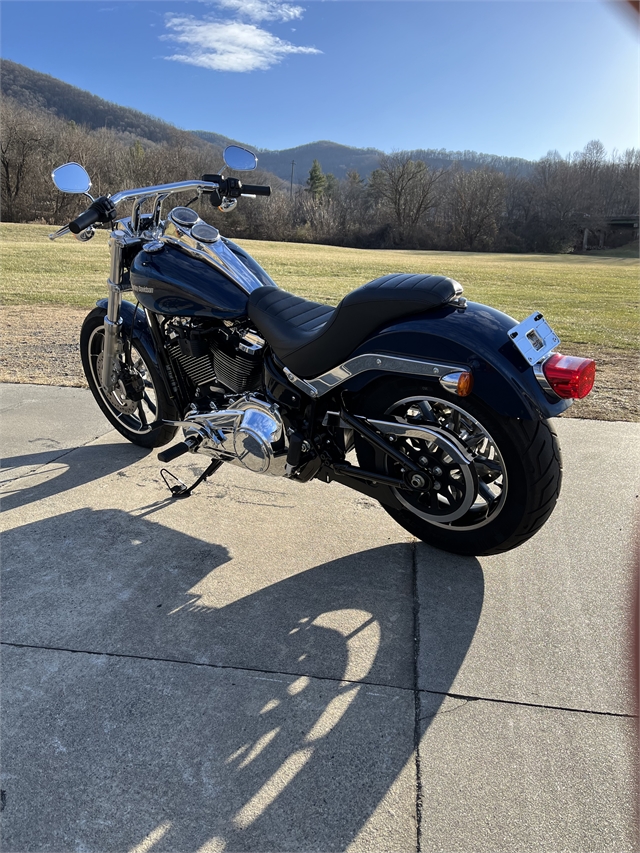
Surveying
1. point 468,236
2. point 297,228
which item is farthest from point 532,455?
point 468,236

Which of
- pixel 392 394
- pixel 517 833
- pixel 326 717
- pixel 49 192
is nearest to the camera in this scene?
pixel 517 833

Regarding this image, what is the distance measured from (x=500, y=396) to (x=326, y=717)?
1.23 meters

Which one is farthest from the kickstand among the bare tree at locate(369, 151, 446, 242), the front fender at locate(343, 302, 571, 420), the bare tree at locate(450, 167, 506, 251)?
the bare tree at locate(369, 151, 446, 242)

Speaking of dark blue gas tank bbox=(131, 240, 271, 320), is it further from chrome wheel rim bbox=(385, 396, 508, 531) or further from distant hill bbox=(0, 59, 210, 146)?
distant hill bbox=(0, 59, 210, 146)

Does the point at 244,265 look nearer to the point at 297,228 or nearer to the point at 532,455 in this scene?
the point at 532,455

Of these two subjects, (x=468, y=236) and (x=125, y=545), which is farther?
(x=468, y=236)

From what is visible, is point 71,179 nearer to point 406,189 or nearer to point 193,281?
point 193,281

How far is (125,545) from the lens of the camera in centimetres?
281

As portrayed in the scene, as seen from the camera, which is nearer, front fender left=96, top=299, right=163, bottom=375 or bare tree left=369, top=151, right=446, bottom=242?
front fender left=96, top=299, right=163, bottom=375

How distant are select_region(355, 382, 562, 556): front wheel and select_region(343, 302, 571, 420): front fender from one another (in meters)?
0.06

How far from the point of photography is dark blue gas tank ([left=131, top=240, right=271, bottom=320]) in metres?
2.84

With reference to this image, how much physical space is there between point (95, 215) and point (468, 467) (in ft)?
7.32

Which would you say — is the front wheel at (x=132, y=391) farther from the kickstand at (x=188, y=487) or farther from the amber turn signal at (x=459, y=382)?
the amber turn signal at (x=459, y=382)

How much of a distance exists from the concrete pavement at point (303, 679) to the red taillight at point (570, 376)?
89 centimetres
